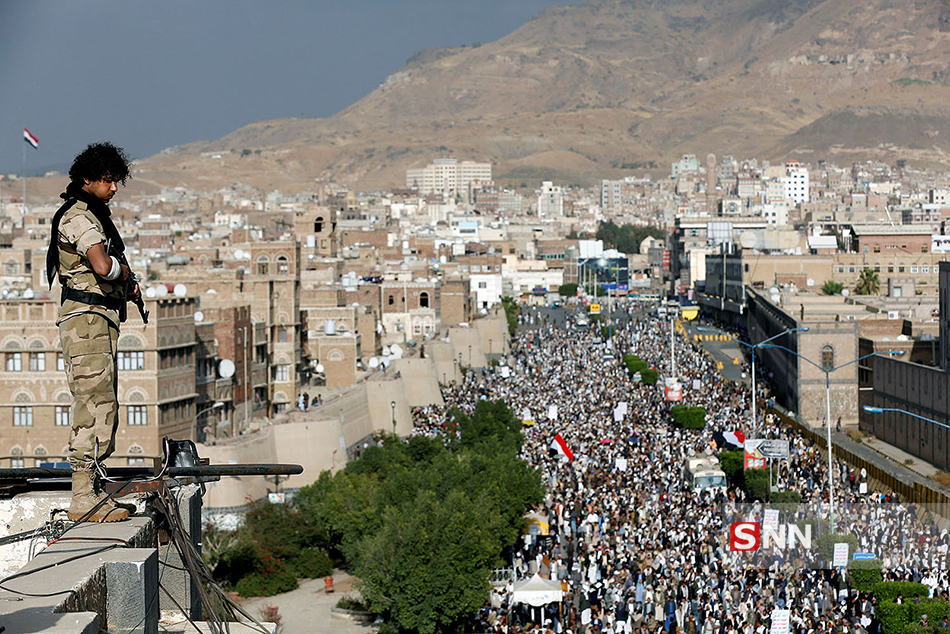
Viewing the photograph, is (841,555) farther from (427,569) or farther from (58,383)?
(58,383)

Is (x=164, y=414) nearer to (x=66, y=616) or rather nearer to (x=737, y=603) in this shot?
(x=737, y=603)

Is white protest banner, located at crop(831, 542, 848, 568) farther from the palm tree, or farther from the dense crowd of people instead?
the palm tree

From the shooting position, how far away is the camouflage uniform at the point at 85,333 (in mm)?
5312

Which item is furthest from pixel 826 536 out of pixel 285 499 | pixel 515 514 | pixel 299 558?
pixel 285 499

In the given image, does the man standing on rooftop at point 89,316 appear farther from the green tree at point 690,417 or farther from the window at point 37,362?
the green tree at point 690,417

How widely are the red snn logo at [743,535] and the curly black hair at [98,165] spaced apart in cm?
2006

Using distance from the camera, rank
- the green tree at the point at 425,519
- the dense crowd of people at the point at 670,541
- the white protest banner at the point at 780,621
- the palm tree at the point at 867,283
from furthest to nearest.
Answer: the palm tree at the point at 867,283 < the green tree at the point at 425,519 < the dense crowd of people at the point at 670,541 < the white protest banner at the point at 780,621

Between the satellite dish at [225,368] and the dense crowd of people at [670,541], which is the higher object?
the satellite dish at [225,368]

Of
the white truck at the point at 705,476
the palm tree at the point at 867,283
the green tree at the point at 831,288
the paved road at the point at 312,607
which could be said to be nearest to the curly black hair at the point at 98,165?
the paved road at the point at 312,607

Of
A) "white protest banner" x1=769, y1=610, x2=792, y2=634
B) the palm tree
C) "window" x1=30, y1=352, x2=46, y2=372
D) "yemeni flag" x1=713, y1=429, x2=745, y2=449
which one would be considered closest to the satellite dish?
"window" x1=30, y1=352, x2=46, y2=372

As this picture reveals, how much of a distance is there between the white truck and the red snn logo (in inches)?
344

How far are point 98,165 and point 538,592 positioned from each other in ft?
61.8

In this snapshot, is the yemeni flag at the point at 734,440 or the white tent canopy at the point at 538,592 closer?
the white tent canopy at the point at 538,592

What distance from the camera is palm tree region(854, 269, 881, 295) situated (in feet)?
296
